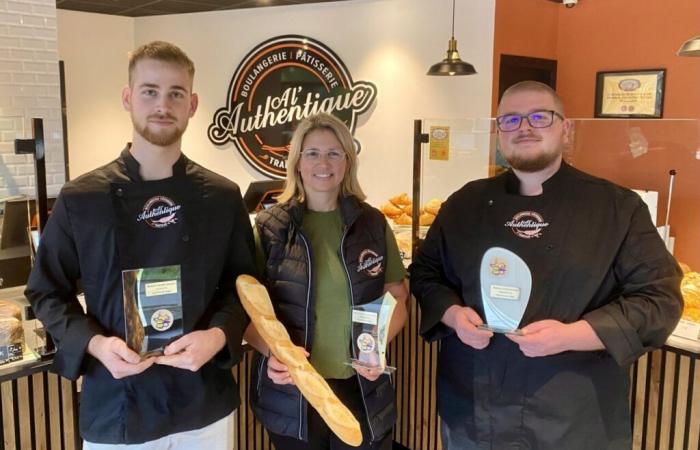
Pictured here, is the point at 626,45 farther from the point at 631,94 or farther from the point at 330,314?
the point at 330,314

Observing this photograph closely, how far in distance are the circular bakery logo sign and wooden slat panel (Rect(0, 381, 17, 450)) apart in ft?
13.6

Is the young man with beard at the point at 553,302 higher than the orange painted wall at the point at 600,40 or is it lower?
lower

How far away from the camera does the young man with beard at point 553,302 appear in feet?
4.80

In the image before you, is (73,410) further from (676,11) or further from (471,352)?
(676,11)

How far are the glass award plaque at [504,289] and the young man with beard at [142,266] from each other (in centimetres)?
65

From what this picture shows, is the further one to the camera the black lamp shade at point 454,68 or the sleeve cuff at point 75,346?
the black lamp shade at point 454,68

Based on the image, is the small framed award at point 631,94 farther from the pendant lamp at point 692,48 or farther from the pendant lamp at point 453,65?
the pendant lamp at point 692,48

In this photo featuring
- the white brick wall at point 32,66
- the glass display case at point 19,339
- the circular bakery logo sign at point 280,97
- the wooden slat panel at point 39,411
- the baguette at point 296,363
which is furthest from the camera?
the circular bakery logo sign at point 280,97

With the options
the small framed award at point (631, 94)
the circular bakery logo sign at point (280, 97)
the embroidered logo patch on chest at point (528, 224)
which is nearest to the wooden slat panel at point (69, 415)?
the embroidered logo patch on chest at point (528, 224)

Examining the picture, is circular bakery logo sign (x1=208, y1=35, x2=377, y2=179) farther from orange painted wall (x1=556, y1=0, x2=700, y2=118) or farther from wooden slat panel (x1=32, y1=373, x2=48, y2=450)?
wooden slat panel (x1=32, y1=373, x2=48, y2=450)

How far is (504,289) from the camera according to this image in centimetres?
154

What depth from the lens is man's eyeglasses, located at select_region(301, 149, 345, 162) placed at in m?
1.77

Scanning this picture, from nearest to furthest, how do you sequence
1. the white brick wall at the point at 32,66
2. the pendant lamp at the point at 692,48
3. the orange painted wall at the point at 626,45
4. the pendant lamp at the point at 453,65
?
1. the pendant lamp at the point at 692,48
2. the white brick wall at the point at 32,66
3. the pendant lamp at the point at 453,65
4. the orange painted wall at the point at 626,45

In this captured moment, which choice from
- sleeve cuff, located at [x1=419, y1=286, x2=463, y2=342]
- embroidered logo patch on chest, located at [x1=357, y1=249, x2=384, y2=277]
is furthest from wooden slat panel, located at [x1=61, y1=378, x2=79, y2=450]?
sleeve cuff, located at [x1=419, y1=286, x2=463, y2=342]
